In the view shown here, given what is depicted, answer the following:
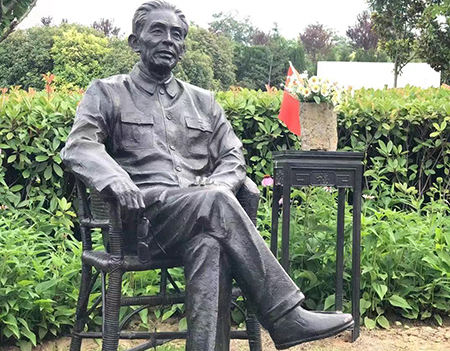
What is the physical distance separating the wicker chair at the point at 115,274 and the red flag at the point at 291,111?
150 centimetres

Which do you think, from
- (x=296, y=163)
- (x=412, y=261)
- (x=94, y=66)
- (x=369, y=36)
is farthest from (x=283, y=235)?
(x=369, y=36)

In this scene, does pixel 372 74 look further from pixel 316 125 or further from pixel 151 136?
pixel 151 136

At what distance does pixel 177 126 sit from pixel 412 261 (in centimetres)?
210

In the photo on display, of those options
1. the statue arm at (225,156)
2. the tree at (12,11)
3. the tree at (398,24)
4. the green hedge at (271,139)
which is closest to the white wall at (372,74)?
the tree at (398,24)

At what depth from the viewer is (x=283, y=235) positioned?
4.66 metres

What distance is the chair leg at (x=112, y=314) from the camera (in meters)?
3.31

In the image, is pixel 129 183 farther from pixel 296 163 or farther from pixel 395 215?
pixel 395 215

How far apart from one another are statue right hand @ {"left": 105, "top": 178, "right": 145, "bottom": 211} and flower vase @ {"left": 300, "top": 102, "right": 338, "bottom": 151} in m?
2.05

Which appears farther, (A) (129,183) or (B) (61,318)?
(B) (61,318)

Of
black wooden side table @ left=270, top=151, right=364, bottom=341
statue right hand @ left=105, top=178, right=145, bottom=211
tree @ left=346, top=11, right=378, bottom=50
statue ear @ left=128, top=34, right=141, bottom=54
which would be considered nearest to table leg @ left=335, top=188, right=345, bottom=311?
black wooden side table @ left=270, top=151, right=364, bottom=341

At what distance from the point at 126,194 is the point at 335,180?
1849 millimetres

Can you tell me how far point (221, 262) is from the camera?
313 cm

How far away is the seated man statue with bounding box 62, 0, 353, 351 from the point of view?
310 cm

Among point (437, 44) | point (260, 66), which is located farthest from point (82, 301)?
point (260, 66)
